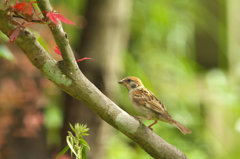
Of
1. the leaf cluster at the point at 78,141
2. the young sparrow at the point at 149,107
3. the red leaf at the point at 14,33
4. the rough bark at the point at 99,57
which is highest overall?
the rough bark at the point at 99,57

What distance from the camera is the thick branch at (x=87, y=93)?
896 millimetres

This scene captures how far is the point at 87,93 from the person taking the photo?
38.0 inches

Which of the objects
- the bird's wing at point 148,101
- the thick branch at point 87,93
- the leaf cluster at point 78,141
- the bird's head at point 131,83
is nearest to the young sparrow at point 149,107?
the bird's wing at point 148,101

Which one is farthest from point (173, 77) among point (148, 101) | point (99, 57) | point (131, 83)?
point (148, 101)

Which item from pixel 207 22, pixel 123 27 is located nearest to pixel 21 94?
pixel 123 27

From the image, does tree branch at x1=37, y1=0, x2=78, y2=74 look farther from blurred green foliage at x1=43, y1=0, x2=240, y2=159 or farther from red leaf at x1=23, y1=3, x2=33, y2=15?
blurred green foliage at x1=43, y1=0, x2=240, y2=159

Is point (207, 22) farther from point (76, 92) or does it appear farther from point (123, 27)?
point (76, 92)

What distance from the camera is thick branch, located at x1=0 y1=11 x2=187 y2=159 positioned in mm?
896

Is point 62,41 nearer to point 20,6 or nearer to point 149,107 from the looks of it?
point 20,6

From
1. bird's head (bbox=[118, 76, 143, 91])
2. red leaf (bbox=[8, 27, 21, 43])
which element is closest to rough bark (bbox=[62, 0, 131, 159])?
bird's head (bbox=[118, 76, 143, 91])

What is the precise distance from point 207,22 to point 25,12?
567 cm

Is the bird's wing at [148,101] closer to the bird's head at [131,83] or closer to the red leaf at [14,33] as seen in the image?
the bird's head at [131,83]

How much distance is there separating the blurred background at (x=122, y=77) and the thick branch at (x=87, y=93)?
5.31 ft

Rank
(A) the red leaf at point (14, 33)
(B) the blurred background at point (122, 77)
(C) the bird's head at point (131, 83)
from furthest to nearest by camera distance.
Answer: (B) the blurred background at point (122, 77), (C) the bird's head at point (131, 83), (A) the red leaf at point (14, 33)
